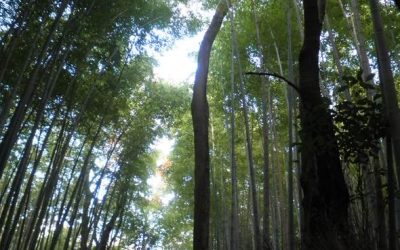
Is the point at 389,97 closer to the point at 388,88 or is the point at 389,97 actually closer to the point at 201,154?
the point at 388,88

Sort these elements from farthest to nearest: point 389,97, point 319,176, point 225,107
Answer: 1. point 225,107
2. point 319,176
3. point 389,97

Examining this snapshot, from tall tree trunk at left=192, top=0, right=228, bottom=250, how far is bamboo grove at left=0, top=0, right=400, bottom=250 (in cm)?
1

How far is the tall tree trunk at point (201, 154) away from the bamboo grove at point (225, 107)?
14 mm

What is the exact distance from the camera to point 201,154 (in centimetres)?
395

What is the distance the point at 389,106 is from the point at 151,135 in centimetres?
829

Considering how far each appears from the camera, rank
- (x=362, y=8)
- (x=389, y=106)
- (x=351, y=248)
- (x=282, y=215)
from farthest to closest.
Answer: (x=282, y=215) → (x=362, y=8) → (x=351, y=248) → (x=389, y=106)

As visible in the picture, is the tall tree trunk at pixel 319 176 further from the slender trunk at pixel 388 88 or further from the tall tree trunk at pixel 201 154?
the tall tree trunk at pixel 201 154

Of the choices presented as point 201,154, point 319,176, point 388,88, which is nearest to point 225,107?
point 201,154

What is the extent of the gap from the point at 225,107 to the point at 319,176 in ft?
20.5

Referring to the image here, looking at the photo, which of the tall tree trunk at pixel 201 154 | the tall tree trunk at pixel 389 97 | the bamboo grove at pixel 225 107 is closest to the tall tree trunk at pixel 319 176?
the bamboo grove at pixel 225 107

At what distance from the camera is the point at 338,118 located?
2416 mm

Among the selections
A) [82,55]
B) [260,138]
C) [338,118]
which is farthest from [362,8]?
[338,118]

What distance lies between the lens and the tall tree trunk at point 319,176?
2484 mm

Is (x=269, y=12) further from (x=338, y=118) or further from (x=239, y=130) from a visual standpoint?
(x=338, y=118)
